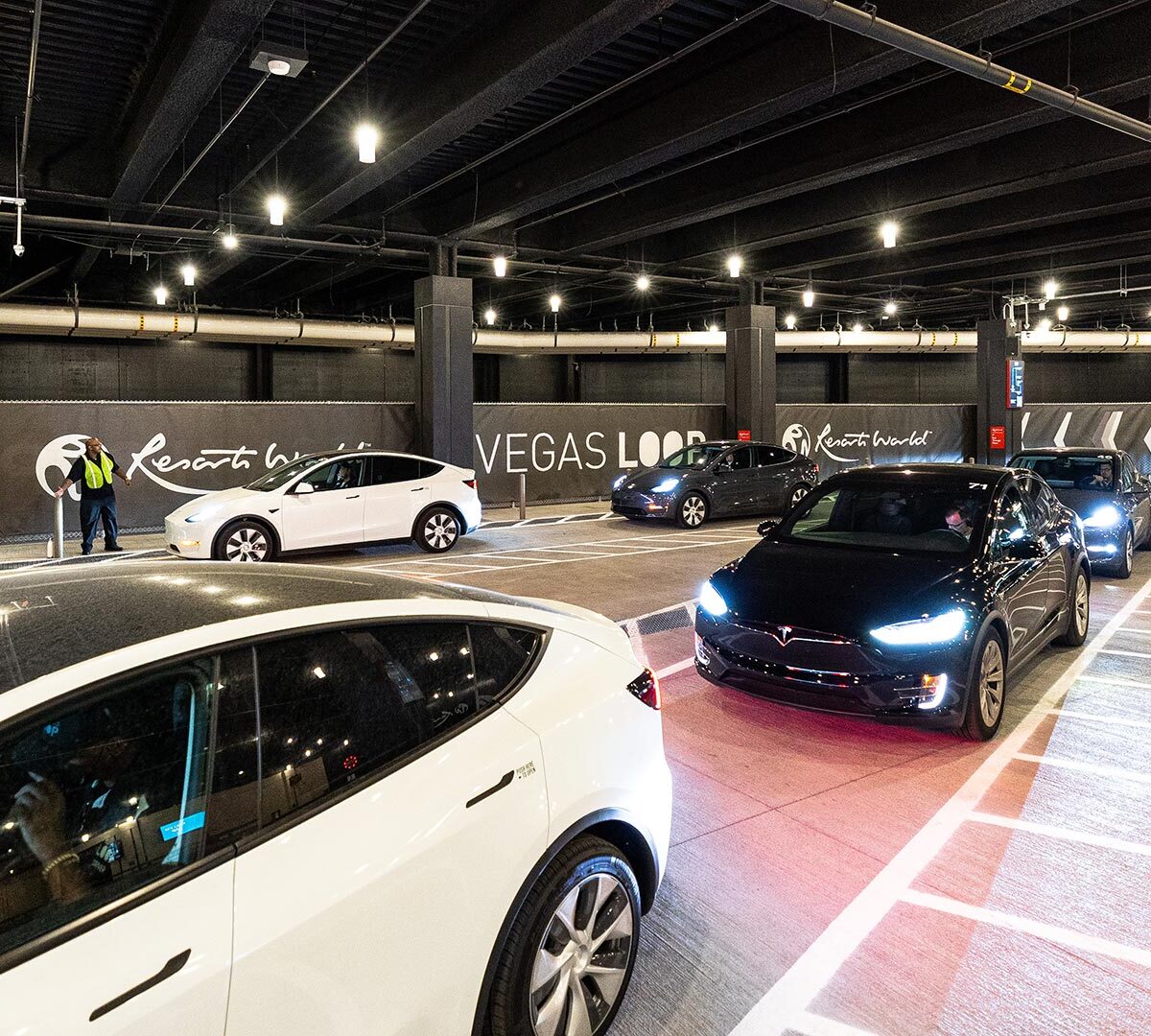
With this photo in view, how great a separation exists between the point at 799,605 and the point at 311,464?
8.30 metres

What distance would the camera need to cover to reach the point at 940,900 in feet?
11.6

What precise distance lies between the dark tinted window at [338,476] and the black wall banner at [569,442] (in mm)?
6203

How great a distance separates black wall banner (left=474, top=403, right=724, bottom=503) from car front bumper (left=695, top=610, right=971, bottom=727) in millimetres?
13617

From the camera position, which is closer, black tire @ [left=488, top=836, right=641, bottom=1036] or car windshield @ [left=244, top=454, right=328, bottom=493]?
black tire @ [left=488, top=836, right=641, bottom=1036]

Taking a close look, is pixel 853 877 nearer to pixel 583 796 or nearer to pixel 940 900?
pixel 940 900

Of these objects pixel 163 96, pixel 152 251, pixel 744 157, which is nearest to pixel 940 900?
pixel 163 96

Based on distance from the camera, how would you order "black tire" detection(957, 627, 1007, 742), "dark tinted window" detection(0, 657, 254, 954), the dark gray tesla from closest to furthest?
1. "dark tinted window" detection(0, 657, 254, 954)
2. "black tire" detection(957, 627, 1007, 742)
3. the dark gray tesla

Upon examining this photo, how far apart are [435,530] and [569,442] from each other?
7164 mm

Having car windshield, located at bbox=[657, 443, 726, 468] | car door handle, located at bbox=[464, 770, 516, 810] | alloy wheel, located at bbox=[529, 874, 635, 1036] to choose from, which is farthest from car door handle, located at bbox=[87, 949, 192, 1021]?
car windshield, located at bbox=[657, 443, 726, 468]

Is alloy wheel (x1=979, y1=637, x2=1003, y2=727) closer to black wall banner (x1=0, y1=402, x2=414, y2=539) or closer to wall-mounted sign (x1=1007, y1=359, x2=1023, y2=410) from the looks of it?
black wall banner (x1=0, y1=402, x2=414, y2=539)

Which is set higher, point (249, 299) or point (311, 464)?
point (249, 299)

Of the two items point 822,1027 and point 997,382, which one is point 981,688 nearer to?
point 822,1027

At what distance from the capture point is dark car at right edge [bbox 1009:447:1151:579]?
34.2 ft

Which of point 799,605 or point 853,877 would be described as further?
point 799,605
